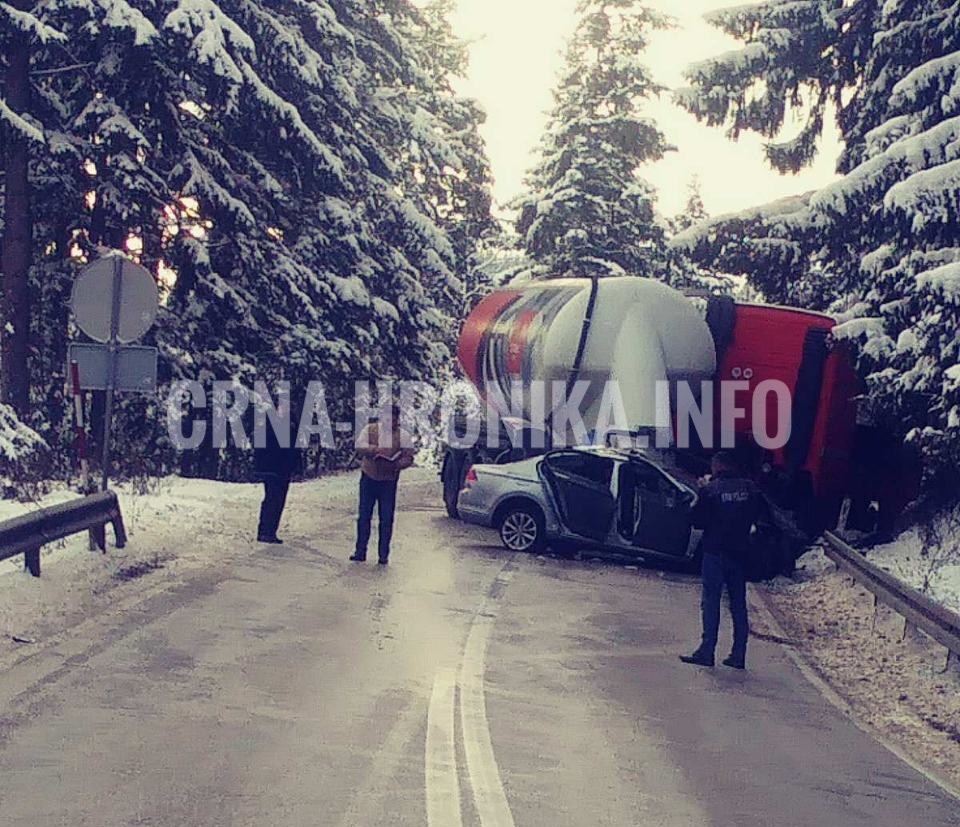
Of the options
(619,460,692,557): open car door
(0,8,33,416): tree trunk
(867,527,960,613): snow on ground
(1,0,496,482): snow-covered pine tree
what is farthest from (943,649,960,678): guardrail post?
(0,8,33,416): tree trunk

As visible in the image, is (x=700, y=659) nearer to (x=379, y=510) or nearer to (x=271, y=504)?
(x=379, y=510)

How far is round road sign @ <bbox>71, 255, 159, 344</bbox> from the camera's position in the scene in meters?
13.0

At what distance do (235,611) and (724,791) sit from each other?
5517 millimetres

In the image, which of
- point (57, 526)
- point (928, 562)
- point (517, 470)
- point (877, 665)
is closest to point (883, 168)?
point (928, 562)

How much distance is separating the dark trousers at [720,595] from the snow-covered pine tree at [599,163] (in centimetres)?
2984

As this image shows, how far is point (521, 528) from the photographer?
16.7 meters

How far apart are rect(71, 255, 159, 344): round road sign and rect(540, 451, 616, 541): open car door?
18.8ft

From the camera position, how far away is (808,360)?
18062mm

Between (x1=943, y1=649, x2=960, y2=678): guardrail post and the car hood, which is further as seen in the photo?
the car hood

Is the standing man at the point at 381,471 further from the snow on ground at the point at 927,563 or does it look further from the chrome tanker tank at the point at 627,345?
the snow on ground at the point at 927,563

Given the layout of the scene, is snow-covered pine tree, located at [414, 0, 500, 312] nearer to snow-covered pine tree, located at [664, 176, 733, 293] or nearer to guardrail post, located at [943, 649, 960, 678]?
snow-covered pine tree, located at [664, 176, 733, 293]

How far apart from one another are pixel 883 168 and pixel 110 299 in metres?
9.28

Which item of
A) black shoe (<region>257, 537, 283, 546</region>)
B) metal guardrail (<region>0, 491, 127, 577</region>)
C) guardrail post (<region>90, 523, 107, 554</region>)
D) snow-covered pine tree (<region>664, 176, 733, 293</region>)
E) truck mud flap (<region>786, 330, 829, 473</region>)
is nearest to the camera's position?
metal guardrail (<region>0, 491, 127, 577</region>)

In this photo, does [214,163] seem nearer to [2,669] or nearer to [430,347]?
[430,347]
